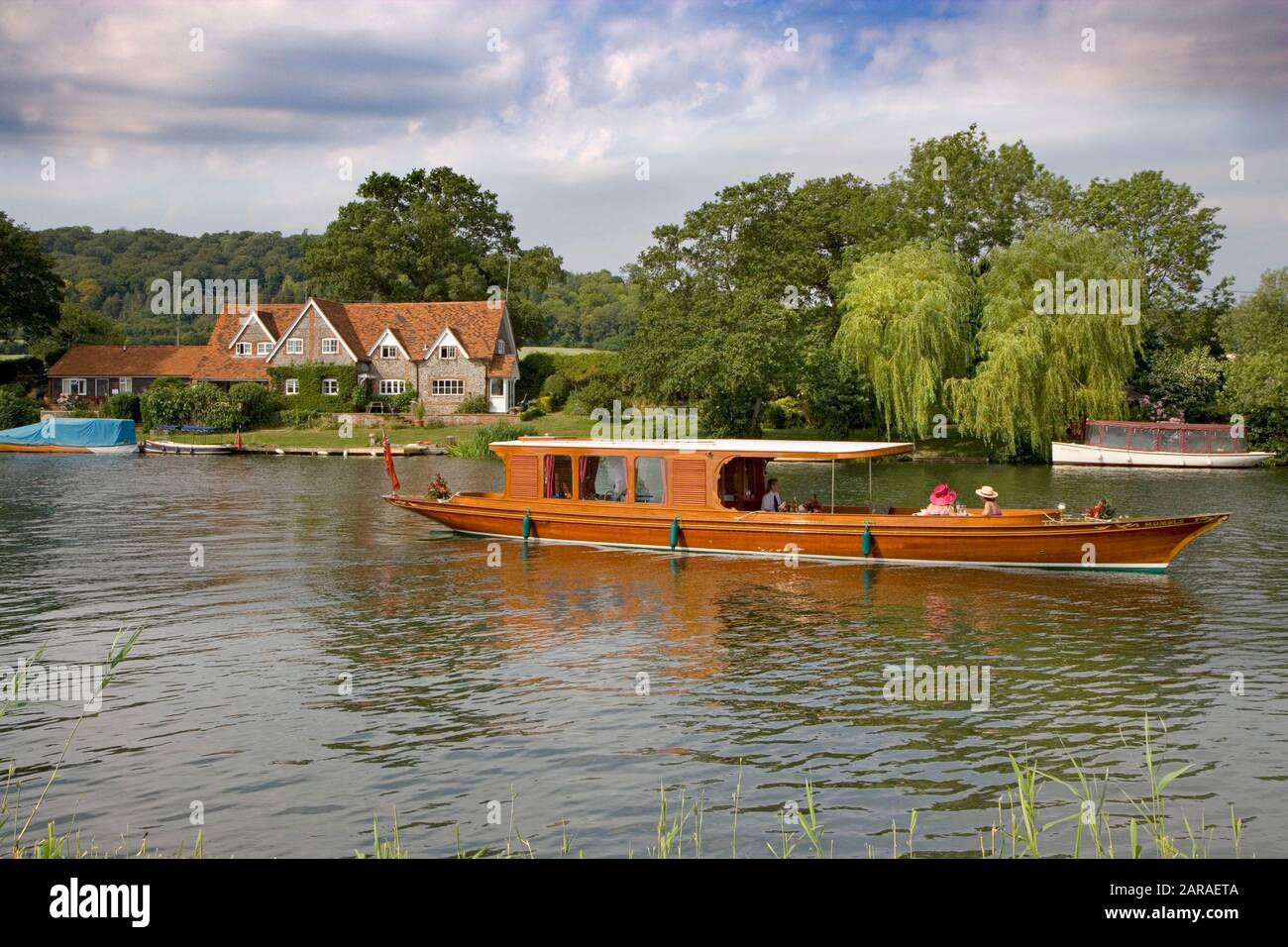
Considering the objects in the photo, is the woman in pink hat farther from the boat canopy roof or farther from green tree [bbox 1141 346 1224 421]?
green tree [bbox 1141 346 1224 421]

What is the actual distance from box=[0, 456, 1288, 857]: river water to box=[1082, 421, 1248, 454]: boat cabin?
89.3 feet

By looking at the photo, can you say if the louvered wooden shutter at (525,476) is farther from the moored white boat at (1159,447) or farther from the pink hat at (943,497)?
the moored white boat at (1159,447)

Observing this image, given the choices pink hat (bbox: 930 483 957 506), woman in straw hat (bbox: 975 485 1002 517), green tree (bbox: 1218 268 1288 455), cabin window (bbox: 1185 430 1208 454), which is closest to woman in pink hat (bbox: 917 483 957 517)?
pink hat (bbox: 930 483 957 506)

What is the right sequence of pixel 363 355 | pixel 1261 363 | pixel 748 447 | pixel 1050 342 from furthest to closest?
1. pixel 363 355
2. pixel 1261 363
3. pixel 1050 342
4. pixel 748 447

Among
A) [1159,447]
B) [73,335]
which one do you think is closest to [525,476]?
[1159,447]

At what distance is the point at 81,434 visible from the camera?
6831 cm

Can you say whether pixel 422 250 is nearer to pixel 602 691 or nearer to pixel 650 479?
pixel 650 479

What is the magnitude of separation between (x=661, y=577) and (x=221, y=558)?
11152mm

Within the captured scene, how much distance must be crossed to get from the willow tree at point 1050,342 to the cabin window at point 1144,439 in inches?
61.2

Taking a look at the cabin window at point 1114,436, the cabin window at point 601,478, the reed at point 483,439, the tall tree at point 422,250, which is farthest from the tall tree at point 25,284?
the cabin window at point 1114,436

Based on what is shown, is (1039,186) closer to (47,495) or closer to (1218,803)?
(47,495)

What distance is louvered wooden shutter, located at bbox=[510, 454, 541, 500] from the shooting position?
30922 millimetres

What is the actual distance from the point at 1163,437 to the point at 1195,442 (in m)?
1.60

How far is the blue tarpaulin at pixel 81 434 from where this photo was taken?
68125 millimetres
